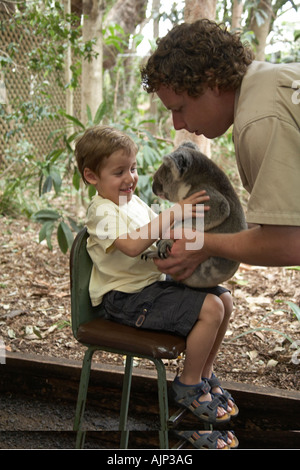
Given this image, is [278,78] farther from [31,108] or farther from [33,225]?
[33,225]

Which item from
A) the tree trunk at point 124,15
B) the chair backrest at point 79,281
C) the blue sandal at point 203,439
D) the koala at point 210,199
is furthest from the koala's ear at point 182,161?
the tree trunk at point 124,15

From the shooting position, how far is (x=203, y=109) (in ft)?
5.27

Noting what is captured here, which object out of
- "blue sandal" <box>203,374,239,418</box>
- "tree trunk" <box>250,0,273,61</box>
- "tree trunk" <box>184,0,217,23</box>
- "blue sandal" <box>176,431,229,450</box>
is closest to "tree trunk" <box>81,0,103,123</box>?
"tree trunk" <box>184,0,217,23</box>

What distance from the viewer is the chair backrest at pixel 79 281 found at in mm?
1752

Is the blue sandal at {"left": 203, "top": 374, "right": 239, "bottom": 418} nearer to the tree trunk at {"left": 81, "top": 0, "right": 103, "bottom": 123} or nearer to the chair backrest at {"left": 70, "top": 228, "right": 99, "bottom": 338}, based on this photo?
the chair backrest at {"left": 70, "top": 228, "right": 99, "bottom": 338}

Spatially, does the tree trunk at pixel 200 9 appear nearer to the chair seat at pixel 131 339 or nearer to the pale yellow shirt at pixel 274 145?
the pale yellow shirt at pixel 274 145

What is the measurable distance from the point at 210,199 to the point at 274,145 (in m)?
0.42

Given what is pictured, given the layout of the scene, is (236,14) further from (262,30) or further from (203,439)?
(203,439)

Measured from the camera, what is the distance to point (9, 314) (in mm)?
3240

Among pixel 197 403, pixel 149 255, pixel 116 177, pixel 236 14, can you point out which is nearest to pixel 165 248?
pixel 149 255

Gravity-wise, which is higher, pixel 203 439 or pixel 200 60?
pixel 200 60

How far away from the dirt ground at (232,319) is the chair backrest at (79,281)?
107 cm
